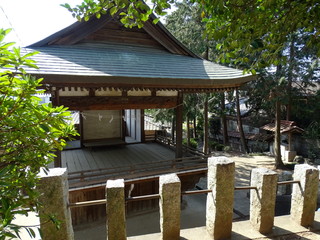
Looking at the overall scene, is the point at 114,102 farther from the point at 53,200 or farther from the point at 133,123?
the point at 133,123

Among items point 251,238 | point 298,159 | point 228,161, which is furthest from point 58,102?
point 298,159

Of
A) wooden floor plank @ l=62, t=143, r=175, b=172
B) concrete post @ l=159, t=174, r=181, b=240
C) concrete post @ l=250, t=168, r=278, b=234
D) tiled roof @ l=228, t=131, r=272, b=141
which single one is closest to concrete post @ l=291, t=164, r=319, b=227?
concrete post @ l=250, t=168, r=278, b=234

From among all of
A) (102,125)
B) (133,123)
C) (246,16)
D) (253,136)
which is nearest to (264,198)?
(246,16)

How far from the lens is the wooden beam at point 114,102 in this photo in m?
5.57

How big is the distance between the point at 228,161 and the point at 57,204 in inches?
72.5

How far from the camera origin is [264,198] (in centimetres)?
247

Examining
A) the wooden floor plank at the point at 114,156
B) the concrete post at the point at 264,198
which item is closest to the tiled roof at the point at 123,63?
the wooden floor plank at the point at 114,156

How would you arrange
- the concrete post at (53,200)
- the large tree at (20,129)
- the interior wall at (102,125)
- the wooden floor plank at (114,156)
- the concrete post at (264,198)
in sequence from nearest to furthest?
the large tree at (20,129), the concrete post at (53,200), the concrete post at (264,198), the wooden floor plank at (114,156), the interior wall at (102,125)

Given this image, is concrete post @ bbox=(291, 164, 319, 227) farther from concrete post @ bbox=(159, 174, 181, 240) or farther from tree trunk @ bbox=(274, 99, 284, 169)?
tree trunk @ bbox=(274, 99, 284, 169)

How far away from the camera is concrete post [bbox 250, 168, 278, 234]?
2457mm

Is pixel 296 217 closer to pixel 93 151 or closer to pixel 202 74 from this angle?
pixel 202 74

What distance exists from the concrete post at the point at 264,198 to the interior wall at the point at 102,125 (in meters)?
7.48

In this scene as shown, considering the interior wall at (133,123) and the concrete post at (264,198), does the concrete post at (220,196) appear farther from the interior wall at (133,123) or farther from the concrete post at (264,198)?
the interior wall at (133,123)

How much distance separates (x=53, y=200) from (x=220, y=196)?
5.82ft
